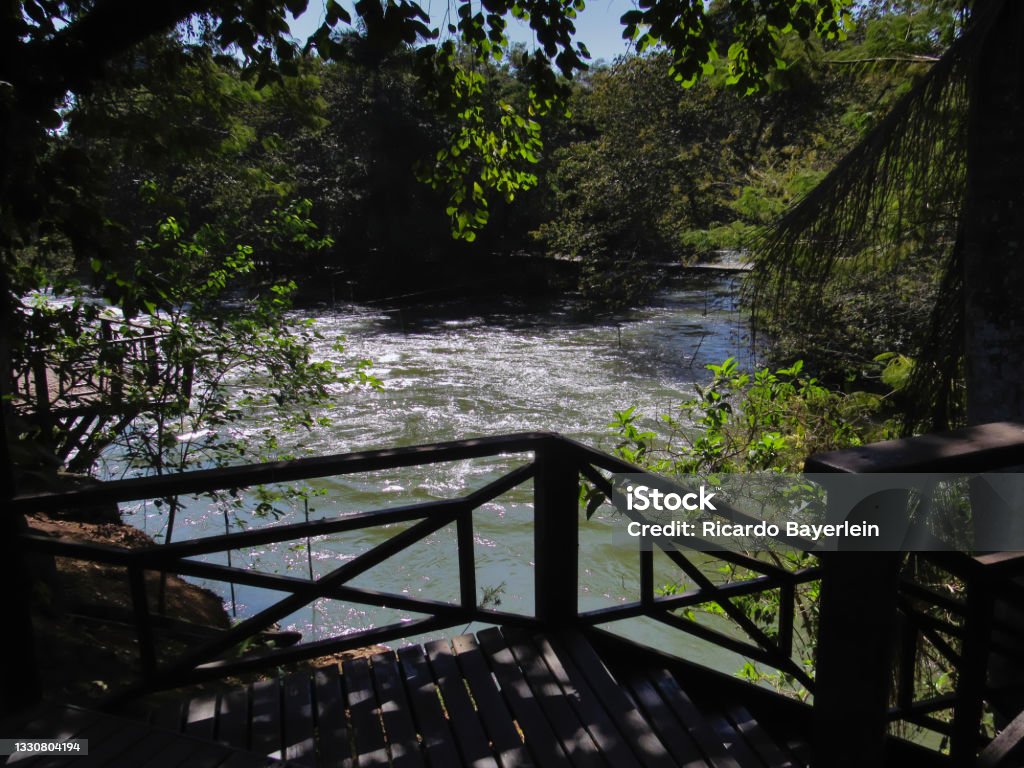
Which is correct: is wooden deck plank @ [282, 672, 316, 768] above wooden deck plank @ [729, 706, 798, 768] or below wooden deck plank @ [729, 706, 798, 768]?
above

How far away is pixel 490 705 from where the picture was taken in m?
2.70

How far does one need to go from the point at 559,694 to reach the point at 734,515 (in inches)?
35.7

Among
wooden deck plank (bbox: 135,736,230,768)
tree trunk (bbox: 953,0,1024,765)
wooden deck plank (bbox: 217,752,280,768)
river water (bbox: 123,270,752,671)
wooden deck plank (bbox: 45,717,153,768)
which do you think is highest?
tree trunk (bbox: 953,0,1024,765)

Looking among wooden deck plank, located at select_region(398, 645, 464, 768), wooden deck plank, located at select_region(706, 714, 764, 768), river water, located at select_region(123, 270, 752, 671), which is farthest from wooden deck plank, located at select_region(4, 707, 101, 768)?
river water, located at select_region(123, 270, 752, 671)

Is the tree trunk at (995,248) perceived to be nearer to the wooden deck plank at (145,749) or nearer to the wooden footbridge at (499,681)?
the wooden footbridge at (499,681)

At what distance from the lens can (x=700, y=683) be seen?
10.3ft

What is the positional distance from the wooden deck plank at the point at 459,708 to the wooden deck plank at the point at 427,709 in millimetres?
25

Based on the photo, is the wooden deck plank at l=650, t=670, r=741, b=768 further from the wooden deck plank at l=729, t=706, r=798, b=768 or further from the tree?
the tree

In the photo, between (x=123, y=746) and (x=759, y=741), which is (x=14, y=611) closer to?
(x=123, y=746)

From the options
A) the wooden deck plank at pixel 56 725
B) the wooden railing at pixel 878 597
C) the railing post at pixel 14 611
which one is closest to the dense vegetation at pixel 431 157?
the railing post at pixel 14 611

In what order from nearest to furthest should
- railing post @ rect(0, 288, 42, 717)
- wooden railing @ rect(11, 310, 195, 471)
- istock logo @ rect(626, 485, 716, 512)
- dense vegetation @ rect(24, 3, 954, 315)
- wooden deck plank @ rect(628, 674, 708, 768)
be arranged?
1. railing post @ rect(0, 288, 42, 717)
2. wooden deck plank @ rect(628, 674, 708, 768)
3. istock logo @ rect(626, 485, 716, 512)
4. dense vegetation @ rect(24, 3, 954, 315)
5. wooden railing @ rect(11, 310, 195, 471)

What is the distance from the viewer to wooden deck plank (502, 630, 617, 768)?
245 centimetres

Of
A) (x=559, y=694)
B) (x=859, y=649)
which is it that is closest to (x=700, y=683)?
(x=559, y=694)

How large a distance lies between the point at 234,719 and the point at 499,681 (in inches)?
35.6
